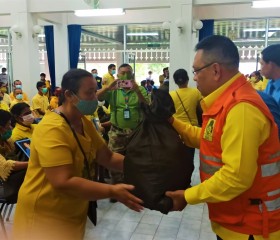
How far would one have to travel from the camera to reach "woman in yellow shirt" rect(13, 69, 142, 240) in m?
1.33

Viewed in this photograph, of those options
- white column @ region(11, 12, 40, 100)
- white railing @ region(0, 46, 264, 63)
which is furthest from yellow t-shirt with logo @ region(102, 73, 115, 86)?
white railing @ region(0, 46, 264, 63)

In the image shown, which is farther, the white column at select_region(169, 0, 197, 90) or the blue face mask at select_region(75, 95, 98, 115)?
the white column at select_region(169, 0, 197, 90)

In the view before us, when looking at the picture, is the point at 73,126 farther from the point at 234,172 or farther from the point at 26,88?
the point at 26,88

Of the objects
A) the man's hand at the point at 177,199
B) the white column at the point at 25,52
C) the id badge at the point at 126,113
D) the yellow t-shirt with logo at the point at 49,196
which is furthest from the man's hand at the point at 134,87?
the white column at the point at 25,52

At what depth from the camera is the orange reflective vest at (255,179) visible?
1.20m

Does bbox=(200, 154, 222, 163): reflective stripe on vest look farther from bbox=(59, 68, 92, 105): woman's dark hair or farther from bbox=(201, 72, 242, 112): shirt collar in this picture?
bbox=(59, 68, 92, 105): woman's dark hair

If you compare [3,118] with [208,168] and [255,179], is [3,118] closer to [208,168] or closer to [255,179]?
[208,168]

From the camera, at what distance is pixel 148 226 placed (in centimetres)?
291

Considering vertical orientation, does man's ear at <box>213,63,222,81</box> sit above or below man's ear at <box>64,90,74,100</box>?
above

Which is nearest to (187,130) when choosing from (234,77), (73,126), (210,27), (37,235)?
(234,77)

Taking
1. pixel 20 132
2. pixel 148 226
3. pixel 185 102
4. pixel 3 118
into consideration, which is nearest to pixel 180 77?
pixel 185 102

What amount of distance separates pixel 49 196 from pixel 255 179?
871 mm

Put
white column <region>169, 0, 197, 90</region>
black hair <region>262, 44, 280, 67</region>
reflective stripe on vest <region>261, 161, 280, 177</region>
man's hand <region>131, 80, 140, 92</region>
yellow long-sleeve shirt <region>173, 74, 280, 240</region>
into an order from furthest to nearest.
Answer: white column <region>169, 0, 197, 90</region> < man's hand <region>131, 80, 140, 92</region> < black hair <region>262, 44, 280, 67</region> < reflective stripe on vest <region>261, 161, 280, 177</region> < yellow long-sleeve shirt <region>173, 74, 280, 240</region>

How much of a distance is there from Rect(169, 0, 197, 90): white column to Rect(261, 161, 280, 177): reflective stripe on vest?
5.69 m
